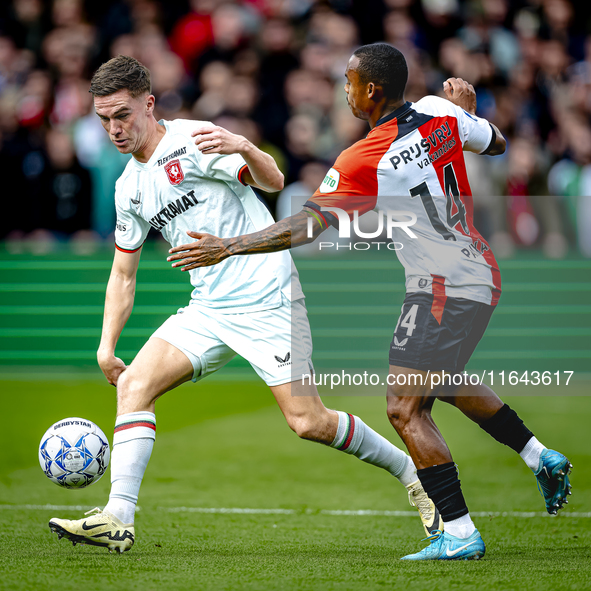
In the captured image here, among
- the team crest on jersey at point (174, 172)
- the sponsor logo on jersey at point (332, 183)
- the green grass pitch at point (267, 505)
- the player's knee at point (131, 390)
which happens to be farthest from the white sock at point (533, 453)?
the team crest on jersey at point (174, 172)

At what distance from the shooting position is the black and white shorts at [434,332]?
4.84 m

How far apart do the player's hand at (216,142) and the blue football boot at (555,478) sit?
2.42 metres

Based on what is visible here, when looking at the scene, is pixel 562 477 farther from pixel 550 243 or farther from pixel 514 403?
pixel 550 243

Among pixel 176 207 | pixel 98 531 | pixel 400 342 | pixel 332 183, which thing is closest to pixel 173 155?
pixel 176 207

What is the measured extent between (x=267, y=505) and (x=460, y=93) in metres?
3.11

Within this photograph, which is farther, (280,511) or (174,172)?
(280,511)

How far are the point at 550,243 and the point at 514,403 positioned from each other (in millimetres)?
2291

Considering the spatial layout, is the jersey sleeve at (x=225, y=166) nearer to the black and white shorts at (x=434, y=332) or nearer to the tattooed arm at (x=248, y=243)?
the tattooed arm at (x=248, y=243)

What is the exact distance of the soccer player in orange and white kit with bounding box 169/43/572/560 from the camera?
4.77m

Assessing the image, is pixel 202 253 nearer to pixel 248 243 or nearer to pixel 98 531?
pixel 248 243

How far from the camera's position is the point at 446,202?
501 centimetres

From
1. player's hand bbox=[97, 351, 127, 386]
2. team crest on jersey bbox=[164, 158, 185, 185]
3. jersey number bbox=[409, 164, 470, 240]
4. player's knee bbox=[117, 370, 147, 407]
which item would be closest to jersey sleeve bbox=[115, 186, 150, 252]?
team crest on jersey bbox=[164, 158, 185, 185]

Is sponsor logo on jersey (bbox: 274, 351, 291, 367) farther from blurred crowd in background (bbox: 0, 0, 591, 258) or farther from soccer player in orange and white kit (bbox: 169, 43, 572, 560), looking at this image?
blurred crowd in background (bbox: 0, 0, 591, 258)

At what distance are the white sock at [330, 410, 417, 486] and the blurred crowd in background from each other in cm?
618
